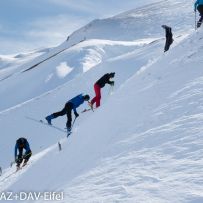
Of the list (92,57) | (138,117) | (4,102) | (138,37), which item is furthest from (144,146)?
(138,37)

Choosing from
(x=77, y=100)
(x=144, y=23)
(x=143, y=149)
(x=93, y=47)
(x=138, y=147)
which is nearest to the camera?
(x=143, y=149)

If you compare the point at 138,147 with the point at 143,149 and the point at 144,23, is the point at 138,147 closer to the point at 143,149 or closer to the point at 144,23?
the point at 143,149

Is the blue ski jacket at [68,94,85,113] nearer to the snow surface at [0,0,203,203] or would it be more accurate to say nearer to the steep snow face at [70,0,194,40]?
the snow surface at [0,0,203,203]

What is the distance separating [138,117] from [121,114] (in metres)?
1.38

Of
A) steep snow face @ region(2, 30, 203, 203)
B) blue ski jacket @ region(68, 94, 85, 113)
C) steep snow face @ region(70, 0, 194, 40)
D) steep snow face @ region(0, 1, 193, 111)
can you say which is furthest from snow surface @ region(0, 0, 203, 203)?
steep snow face @ region(70, 0, 194, 40)

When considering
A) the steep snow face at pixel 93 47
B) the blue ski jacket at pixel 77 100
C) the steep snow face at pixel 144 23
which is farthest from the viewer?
the steep snow face at pixel 144 23

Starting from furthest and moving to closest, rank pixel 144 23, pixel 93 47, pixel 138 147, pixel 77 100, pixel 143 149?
pixel 144 23, pixel 93 47, pixel 77 100, pixel 138 147, pixel 143 149

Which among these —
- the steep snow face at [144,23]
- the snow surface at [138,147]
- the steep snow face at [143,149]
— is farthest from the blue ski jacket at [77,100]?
the steep snow face at [144,23]

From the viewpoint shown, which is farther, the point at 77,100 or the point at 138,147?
the point at 77,100

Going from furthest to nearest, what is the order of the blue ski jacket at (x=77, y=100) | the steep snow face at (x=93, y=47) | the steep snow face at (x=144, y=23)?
Answer: 1. the steep snow face at (x=144, y=23)
2. the steep snow face at (x=93, y=47)
3. the blue ski jacket at (x=77, y=100)

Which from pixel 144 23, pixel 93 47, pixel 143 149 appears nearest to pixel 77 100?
pixel 143 149

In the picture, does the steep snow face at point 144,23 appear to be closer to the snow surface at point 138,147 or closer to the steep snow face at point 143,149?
the snow surface at point 138,147

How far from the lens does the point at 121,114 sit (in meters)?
13.2

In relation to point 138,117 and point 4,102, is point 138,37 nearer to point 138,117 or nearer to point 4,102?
point 4,102
